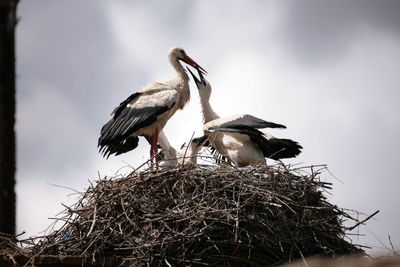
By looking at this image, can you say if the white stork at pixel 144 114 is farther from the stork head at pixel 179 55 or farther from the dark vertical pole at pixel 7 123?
the dark vertical pole at pixel 7 123

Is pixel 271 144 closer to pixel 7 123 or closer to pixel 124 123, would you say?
pixel 124 123

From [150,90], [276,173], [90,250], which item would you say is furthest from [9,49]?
[150,90]

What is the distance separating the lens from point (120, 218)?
6.54 metres

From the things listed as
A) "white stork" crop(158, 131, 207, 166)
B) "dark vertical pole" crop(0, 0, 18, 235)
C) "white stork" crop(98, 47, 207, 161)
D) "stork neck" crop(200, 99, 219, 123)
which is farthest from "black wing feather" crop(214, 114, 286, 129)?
"dark vertical pole" crop(0, 0, 18, 235)

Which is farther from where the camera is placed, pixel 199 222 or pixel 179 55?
pixel 179 55

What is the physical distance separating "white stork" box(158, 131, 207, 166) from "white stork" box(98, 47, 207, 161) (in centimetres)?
11

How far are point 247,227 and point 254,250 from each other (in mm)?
199

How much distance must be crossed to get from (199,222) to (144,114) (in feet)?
12.4

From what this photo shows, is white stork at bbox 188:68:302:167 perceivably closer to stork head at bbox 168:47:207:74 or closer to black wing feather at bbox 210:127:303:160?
black wing feather at bbox 210:127:303:160

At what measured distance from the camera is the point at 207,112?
9641 millimetres

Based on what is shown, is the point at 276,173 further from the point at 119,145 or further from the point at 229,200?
the point at 119,145

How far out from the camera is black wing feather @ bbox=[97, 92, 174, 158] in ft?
32.2

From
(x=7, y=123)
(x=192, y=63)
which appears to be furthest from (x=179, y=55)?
(x=7, y=123)

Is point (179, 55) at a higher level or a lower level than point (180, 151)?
higher
